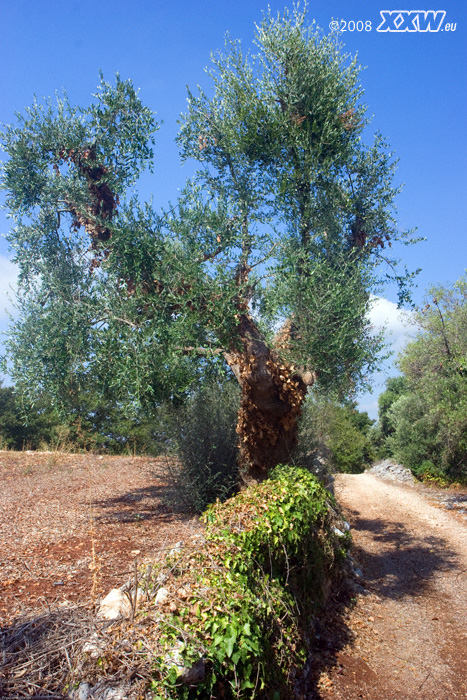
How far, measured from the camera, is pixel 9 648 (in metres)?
3.28

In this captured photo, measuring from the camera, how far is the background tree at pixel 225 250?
7.32m

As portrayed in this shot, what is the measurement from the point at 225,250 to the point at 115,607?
18.6 feet

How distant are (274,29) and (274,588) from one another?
902 cm

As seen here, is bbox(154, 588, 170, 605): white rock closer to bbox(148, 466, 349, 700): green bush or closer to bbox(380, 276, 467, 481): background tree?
bbox(148, 466, 349, 700): green bush

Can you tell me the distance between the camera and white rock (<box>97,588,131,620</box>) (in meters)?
A: 3.61

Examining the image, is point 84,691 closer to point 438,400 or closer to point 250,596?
point 250,596

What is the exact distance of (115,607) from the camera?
12.2ft

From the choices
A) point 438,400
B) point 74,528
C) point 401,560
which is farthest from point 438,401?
point 74,528

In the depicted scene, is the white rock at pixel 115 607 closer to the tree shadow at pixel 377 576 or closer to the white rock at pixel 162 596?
the white rock at pixel 162 596

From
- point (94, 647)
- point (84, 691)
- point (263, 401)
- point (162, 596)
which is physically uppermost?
point (263, 401)

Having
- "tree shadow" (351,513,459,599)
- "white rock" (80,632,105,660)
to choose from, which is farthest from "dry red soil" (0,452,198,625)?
"tree shadow" (351,513,459,599)

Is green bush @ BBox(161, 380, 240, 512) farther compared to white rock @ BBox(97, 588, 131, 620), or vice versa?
green bush @ BBox(161, 380, 240, 512)

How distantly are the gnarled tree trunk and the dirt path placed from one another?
8.69 ft

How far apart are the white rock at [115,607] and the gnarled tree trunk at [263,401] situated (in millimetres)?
4176
